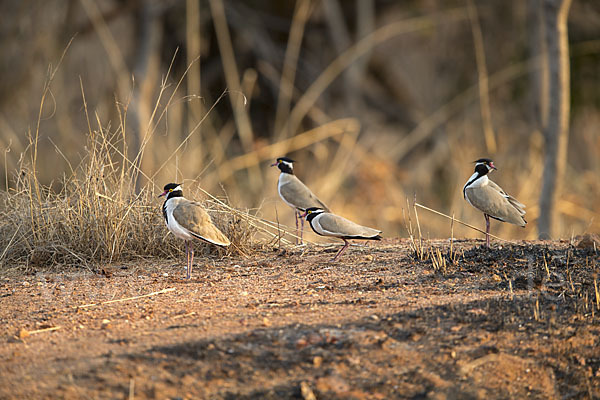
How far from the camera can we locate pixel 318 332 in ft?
11.0

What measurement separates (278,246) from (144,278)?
3.94ft

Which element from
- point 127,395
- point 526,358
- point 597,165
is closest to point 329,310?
point 526,358

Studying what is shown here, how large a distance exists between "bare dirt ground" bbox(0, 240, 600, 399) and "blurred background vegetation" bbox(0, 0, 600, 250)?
13.0 feet

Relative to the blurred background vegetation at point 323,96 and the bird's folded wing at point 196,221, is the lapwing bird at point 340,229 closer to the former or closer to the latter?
the bird's folded wing at point 196,221

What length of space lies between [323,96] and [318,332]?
1036 cm

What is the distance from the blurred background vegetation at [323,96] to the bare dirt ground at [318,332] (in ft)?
13.0

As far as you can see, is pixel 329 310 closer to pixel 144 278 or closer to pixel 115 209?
pixel 144 278

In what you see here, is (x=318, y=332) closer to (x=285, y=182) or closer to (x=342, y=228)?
(x=342, y=228)

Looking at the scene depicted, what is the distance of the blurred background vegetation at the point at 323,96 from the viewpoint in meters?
9.59

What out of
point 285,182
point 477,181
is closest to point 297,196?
point 285,182

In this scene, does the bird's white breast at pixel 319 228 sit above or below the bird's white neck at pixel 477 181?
below

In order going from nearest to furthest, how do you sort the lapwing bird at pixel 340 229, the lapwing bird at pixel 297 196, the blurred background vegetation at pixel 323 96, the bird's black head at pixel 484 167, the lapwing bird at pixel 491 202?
the lapwing bird at pixel 340 229, the lapwing bird at pixel 491 202, the bird's black head at pixel 484 167, the lapwing bird at pixel 297 196, the blurred background vegetation at pixel 323 96

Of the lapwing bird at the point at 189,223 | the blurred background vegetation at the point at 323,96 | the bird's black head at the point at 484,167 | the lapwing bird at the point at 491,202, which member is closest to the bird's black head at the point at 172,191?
the lapwing bird at the point at 189,223

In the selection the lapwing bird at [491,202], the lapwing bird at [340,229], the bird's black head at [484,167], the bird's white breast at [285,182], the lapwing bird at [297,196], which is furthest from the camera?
the bird's white breast at [285,182]
